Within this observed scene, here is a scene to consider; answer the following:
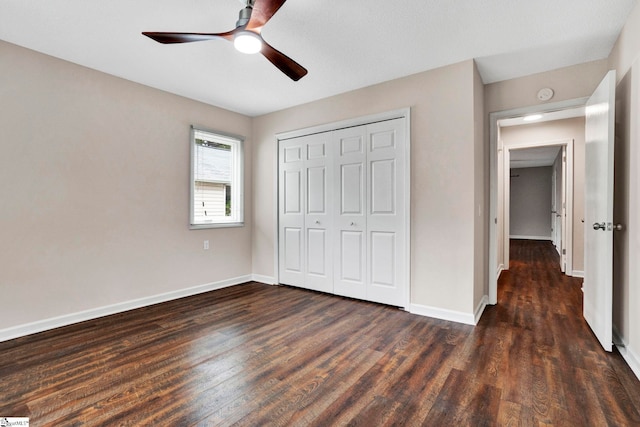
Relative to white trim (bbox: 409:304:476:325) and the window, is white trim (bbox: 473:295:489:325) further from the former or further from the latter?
the window

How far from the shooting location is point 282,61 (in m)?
2.33

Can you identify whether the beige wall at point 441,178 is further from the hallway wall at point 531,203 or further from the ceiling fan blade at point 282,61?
the hallway wall at point 531,203

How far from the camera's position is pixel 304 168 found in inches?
165

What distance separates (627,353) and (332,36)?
10.5ft

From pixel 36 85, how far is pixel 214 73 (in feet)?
4.99

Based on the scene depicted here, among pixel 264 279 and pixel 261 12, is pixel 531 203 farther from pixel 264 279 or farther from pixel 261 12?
pixel 261 12

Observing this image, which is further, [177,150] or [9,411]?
[177,150]

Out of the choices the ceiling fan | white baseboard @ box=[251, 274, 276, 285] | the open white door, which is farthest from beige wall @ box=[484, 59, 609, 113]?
white baseboard @ box=[251, 274, 276, 285]

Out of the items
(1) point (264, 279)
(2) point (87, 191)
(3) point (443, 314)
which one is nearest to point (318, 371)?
(3) point (443, 314)

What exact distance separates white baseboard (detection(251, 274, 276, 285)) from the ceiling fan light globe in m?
3.13

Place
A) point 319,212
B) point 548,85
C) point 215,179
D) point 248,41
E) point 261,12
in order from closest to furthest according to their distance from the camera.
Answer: point 261,12
point 248,41
point 548,85
point 319,212
point 215,179

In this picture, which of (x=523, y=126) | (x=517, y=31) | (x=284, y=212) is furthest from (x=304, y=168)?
(x=523, y=126)

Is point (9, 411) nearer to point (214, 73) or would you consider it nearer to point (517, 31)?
point (214, 73)

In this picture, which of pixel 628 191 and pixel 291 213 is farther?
pixel 291 213
